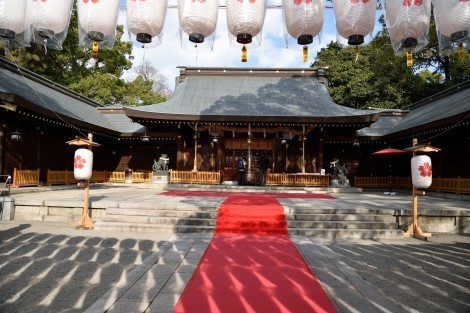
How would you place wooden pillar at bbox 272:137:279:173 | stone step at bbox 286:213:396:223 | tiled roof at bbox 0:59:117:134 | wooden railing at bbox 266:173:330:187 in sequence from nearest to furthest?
stone step at bbox 286:213:396:223, tiled roof at bbox 0:59:117:134, wooden railing at bbox 266:173:330:187, wooden pillar at bbox 272:137:279:173

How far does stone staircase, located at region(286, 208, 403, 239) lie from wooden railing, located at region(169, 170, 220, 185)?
7.63m

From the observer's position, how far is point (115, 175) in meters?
18.5

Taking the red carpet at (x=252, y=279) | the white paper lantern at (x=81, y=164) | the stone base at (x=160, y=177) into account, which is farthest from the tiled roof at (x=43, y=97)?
the red carpet at (x=252, y=279)

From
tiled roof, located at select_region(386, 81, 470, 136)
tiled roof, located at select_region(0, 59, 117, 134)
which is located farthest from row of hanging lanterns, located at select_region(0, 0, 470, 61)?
tiled roof, located at select_region(386, 81, 470, 136)

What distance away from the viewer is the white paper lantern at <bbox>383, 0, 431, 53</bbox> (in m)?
5.70

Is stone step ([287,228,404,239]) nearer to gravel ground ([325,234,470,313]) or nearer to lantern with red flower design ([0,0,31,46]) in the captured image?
gravel ground ([325,234,470,313])

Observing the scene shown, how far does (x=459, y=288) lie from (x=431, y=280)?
37 cm

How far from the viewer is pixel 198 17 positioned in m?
5.76

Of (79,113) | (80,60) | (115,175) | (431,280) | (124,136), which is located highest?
(80,60)

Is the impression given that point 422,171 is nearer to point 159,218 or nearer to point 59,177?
point 159,218

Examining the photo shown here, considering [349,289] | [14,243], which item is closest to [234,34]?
[349,289]

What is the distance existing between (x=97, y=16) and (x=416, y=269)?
751 cm

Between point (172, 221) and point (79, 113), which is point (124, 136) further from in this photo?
point (172, 221)

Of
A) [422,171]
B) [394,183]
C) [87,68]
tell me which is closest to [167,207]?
[422,171]
